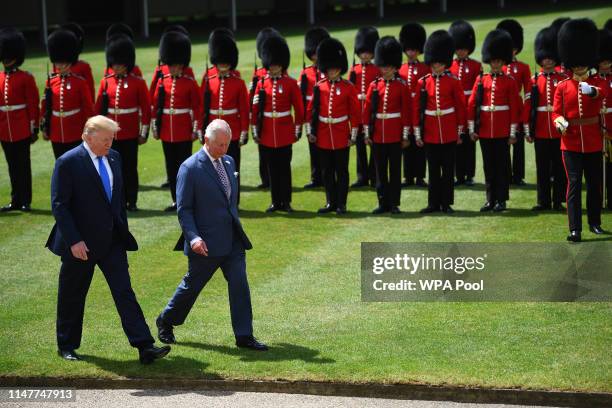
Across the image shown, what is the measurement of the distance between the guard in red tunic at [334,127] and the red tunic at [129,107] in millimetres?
1589

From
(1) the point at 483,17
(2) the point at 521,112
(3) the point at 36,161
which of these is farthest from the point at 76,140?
(1) the point at 483,17

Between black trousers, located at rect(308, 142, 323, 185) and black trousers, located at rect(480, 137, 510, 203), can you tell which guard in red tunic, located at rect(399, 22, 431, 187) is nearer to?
black trousers, located at rect(308, 142, 323, 185)

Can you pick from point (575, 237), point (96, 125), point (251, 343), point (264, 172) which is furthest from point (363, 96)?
point (96, 125)

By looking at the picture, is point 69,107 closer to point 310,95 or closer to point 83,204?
point 310,95

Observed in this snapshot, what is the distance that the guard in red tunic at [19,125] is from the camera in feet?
40.4

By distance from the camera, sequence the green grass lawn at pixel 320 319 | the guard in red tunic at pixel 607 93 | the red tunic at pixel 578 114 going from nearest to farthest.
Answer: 1. the green grass lawn at pixel 320 319
2. the red tunic at pixel 578 114
3. the guard in red tunic at pixel 607 93

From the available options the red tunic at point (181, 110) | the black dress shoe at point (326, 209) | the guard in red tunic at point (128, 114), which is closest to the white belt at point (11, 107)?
the guard in red tunic at point (128, 114)

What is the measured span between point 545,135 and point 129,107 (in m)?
A: 3.92

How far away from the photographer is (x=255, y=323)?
26.7 feet

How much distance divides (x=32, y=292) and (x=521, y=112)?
198 inches

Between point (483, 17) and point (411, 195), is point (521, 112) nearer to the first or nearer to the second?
point (411, 195)

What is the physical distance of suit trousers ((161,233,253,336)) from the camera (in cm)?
748

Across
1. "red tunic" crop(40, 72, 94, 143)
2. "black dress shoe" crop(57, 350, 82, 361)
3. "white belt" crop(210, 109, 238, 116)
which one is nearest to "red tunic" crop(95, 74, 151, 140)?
"red tunic" crop(40, 72, 94, 143)

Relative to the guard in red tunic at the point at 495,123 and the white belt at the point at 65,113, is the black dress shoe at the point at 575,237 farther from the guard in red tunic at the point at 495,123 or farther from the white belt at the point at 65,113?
the white belt at the point at 65,113
